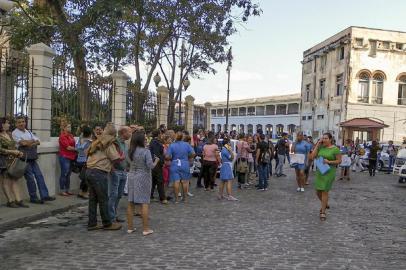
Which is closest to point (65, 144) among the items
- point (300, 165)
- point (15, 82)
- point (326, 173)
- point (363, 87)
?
point (15, 82)

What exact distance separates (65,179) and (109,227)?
3.62 meters

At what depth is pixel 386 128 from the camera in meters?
36.7

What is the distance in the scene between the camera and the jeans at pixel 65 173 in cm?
1067

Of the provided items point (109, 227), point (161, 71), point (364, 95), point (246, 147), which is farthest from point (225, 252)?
point (364, 95)

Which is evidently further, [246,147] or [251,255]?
[246,147]

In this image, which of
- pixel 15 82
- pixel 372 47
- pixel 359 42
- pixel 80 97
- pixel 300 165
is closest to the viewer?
pixel 15 82

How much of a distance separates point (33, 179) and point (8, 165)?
846mm

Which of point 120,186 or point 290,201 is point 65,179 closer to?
point 120,186

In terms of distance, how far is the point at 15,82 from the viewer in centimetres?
1045

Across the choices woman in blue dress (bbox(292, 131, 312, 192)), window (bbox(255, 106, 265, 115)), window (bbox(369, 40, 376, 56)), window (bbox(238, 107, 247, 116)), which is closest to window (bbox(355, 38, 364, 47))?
window (bbox(369, 40, 376, 56))

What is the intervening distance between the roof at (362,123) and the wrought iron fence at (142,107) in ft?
62.4

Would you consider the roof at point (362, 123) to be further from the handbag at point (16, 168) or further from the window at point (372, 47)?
the handbag at point (16, 168)

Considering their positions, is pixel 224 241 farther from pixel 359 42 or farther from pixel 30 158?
pixel 359 42

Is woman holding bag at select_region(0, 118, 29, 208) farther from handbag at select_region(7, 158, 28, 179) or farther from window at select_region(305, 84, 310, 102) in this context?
window at select_region(305, 84, 310, 102)
